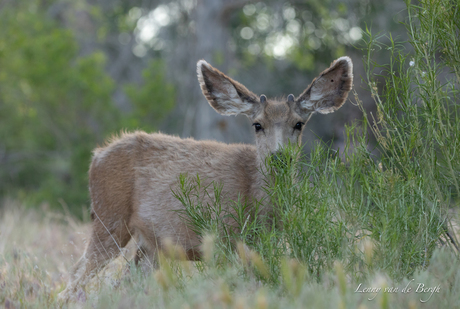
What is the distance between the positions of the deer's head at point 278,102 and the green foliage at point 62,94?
19.7 ft

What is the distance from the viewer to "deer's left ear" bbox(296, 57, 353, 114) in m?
5.12

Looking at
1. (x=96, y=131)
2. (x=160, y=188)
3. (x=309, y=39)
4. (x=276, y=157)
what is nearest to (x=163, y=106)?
(x=96, y=131)

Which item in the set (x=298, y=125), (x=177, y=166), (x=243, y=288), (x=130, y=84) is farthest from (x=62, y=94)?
(x=243, y=288)

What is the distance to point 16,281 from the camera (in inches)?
174

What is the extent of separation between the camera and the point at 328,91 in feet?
17.2

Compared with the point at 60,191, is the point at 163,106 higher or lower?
higher

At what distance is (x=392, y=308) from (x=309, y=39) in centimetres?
1040

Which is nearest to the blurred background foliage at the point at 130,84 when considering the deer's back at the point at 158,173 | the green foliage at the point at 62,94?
the green foliage at the point at 62,94

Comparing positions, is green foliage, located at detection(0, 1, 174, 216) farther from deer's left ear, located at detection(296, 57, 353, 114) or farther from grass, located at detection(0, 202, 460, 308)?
grass, located at detection(0, 202, 460, 308)

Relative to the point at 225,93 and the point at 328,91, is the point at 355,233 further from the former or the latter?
the point at 225,93

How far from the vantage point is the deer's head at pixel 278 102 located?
5.02m

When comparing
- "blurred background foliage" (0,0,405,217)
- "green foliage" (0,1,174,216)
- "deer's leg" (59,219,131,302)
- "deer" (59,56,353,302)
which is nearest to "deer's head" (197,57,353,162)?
"deer" (59,56,353,302)

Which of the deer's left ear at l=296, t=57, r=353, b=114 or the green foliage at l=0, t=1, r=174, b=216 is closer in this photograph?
the deer's left ear at l=296, t=57, r=353, b=114

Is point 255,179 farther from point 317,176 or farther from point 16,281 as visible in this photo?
point 16,281
